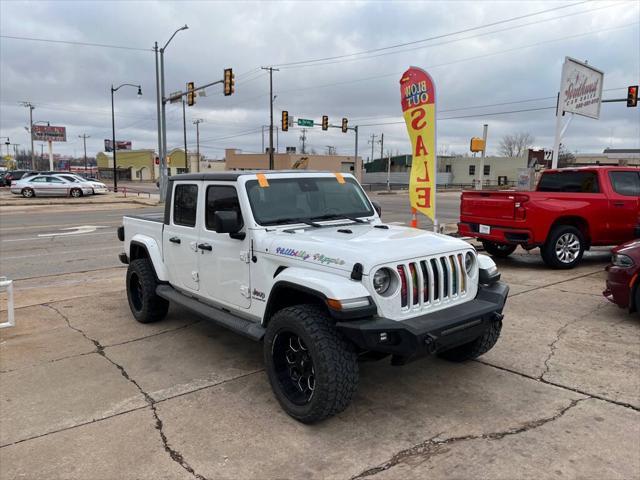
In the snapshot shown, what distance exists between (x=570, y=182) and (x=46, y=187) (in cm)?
3384

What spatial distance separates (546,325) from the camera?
18.8 ft

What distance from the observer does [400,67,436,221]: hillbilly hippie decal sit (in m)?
8.84

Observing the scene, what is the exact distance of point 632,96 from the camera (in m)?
26.4

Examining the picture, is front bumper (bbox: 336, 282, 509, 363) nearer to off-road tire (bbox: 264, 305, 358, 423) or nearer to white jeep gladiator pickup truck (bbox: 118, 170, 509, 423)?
white jeep gladiator pickup truck (bbox: 118, 170, 509, 423)

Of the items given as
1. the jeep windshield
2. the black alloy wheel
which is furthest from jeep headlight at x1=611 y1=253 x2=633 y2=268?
the black alloy wheel

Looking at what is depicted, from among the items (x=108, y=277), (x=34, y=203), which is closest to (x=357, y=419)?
(x=108, y=277)

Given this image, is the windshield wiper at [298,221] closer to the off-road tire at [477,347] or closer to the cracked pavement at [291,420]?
the cracked pavement at [291,420]

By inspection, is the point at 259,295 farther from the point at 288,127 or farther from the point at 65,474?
the point at 288,127

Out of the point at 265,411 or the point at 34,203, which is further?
the point at 34,203

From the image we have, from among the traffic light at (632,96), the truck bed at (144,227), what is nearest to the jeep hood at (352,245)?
the truck bed at (144,227)

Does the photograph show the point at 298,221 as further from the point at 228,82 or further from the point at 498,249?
the point at 228,82

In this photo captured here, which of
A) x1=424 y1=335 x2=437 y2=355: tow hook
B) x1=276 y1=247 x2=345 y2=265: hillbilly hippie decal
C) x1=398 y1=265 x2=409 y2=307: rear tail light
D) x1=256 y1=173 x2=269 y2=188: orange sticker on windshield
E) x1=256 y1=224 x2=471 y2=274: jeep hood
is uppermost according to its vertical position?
x1=256 y1=173 x2=269 y2=188: orange sticker on windshield

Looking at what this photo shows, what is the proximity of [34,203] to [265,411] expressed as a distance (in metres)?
29.7

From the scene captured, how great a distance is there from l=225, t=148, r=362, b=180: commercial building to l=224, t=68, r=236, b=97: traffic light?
45.6 m
